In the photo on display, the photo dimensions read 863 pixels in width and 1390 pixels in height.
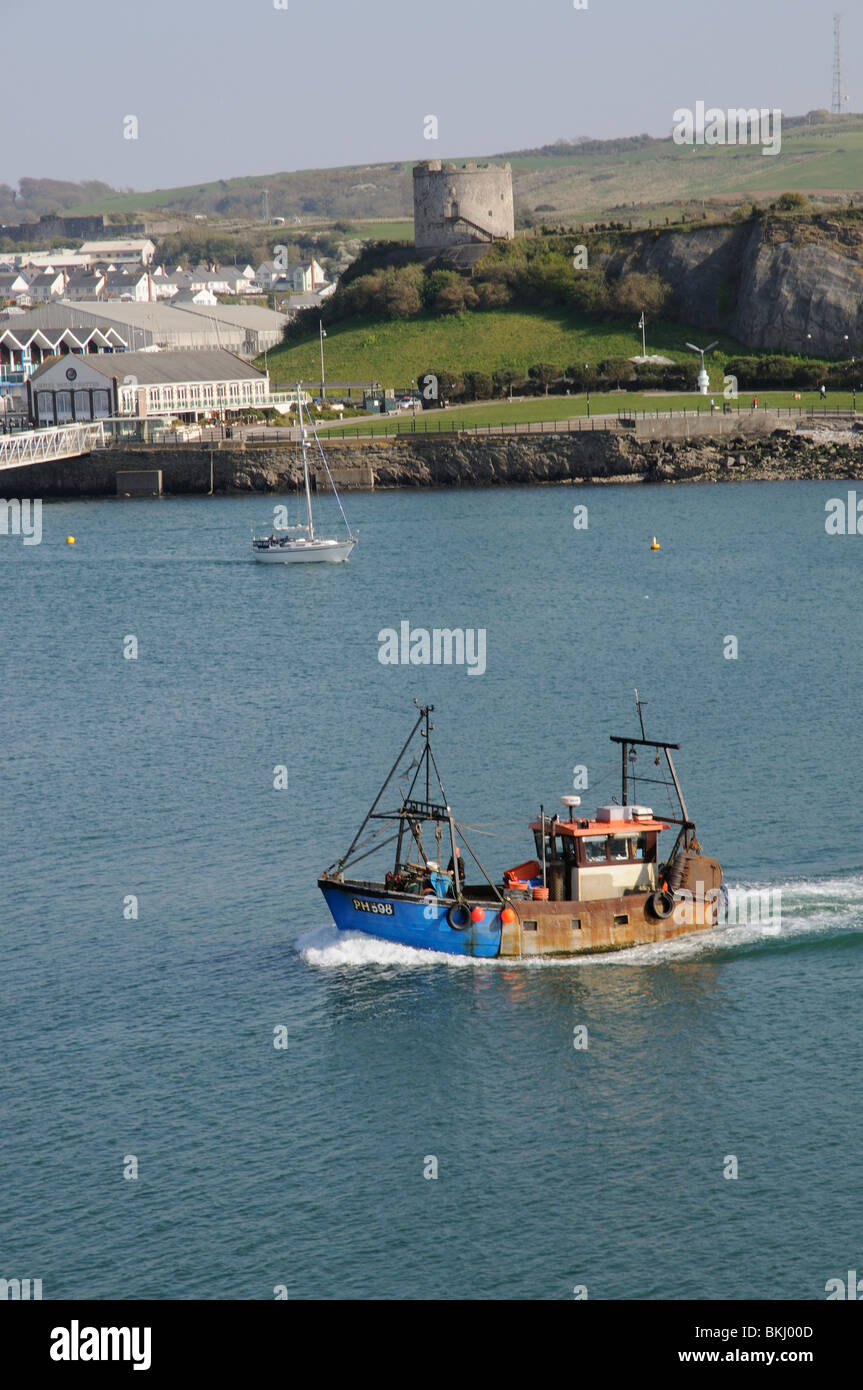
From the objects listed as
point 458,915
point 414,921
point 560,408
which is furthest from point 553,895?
point 560,408

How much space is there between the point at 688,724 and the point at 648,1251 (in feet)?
94.3

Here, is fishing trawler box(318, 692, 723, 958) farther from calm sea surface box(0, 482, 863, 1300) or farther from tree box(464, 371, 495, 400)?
tree box(464, 371, 495, 400)

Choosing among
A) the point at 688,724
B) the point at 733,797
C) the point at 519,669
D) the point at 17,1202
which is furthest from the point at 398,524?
the point at 17,1202

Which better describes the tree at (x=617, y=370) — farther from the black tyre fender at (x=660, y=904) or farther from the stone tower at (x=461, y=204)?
the black tyre fender at (x=660, y=904)

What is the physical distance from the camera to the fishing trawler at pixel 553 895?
3484cm

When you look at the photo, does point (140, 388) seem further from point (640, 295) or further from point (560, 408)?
point (640, 295)

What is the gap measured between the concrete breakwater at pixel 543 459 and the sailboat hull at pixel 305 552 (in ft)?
86.5

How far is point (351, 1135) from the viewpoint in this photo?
29031 millimetres

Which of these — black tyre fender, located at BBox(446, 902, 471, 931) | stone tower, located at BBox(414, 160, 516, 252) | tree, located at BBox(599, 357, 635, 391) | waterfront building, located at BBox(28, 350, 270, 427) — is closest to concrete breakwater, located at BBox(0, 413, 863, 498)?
waterfront building, located at BBox(28, 350, 270, 427)

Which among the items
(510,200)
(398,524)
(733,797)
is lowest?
(733,797)

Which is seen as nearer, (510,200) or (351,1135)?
(351,1135)

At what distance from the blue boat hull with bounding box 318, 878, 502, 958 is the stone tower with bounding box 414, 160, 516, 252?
135933mm

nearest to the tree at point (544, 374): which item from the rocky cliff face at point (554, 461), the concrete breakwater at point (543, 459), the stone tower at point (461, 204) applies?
the concrete breakwater at point (543, 459)
